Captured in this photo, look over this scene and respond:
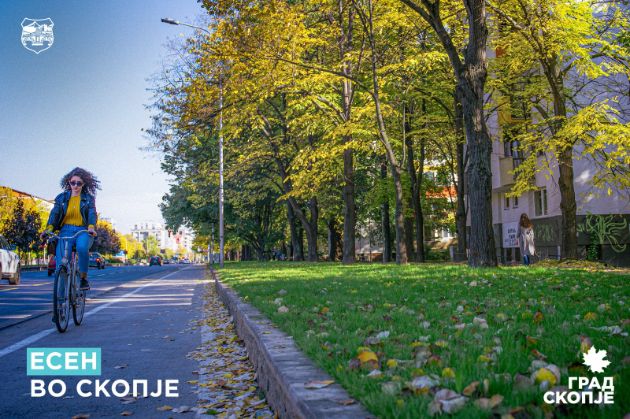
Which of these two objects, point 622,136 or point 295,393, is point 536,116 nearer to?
point 622,136

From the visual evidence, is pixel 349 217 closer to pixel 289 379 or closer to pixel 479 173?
pixel 479 173

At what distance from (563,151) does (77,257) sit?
15.4 metres

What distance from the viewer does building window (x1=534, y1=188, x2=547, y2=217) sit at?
33263 millimetres

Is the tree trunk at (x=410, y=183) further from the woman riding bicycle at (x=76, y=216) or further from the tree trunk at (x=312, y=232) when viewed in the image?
the woman riding bicycle at (x=76, y=216)

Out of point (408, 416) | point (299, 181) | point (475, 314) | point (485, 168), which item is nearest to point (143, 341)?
point (475, 314)

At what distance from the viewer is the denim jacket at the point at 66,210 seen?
8.23 m

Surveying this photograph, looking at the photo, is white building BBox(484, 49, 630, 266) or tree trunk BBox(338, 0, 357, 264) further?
white building BBox(484, 49, 630, 266)

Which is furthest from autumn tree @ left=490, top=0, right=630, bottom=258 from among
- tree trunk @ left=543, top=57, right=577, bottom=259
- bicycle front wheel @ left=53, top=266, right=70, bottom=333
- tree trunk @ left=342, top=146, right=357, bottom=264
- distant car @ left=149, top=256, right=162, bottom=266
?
distant car @ left=149, top=256, right=162, bottom=266

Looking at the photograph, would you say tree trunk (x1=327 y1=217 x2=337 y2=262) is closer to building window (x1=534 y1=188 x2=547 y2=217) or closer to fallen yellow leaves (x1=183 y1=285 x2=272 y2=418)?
building window (x1=534 y1=188 x2=547 y2=217)

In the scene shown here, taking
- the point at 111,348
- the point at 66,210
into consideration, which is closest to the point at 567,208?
the point at 66,210

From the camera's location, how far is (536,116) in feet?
98.1

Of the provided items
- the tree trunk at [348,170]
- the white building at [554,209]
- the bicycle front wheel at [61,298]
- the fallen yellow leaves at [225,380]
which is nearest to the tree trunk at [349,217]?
the tree trunk at [348,170]

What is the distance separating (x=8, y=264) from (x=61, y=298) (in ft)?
45.9

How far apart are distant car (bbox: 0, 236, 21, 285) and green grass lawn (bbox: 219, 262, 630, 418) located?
558 inches
